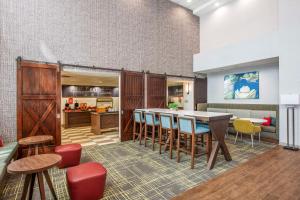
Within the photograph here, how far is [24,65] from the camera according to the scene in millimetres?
3961

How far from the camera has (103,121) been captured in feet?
22.6

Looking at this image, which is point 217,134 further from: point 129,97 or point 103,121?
point 103,121

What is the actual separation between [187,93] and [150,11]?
404cm

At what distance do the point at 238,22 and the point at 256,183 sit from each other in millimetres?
6136

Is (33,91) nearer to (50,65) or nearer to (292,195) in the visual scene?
(50,65)

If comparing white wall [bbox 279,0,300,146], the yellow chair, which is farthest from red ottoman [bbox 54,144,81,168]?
white wall [bbox 279,0,300,146]

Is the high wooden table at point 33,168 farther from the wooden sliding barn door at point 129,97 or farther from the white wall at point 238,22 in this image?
the white wall at point 238,22

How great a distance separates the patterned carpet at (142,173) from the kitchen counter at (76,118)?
3.97 metres

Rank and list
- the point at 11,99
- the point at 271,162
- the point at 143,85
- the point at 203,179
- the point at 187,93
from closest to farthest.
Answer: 1. the point at 203,179
2. the point at 271,162
3. the point at 11,99
4. the point at 143,85
5. the point at 187,93

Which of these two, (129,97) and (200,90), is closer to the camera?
(129,97)

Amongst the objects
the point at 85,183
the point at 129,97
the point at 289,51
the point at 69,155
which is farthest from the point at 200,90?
the point at 85,183

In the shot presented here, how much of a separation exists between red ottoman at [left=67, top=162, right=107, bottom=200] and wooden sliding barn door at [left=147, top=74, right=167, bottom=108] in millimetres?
4039

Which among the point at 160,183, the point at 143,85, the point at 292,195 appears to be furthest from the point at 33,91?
the point at 292,195

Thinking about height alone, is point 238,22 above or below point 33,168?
above
